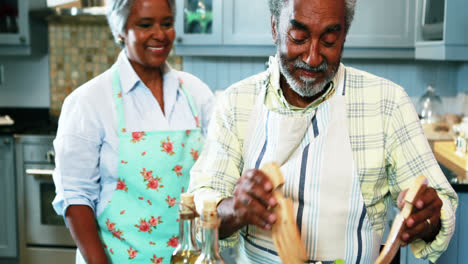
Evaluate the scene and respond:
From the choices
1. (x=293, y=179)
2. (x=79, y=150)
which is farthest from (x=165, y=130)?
(x=293, y=179)

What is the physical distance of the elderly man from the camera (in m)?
1.08

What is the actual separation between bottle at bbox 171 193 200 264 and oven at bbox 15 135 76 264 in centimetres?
239

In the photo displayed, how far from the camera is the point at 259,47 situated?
317 centimetres

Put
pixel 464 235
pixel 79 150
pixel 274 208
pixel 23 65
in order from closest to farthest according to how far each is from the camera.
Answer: pixel 274 208 < pixel 79 150 < pixel 464 235 < pixel 23 65

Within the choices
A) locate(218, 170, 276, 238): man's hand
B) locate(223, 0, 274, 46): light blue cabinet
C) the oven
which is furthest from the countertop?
locate(218, 170, 276, 238): man's hand

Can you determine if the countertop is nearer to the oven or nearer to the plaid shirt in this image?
the oven

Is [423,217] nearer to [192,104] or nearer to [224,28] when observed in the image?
[192,104]

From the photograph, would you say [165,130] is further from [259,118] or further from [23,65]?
[23,65]

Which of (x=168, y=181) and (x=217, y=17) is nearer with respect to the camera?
(x=168, y=181)

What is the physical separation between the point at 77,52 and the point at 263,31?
130 centimetres

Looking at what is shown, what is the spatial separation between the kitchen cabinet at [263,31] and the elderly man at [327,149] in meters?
1.96

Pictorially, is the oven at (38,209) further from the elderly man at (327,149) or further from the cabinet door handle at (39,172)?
the elderly man at (327,149)

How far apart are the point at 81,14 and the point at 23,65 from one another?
0.75m

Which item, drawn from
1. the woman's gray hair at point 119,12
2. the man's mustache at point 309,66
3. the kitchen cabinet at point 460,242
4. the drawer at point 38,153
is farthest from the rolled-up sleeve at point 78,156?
the drawer at point 38,153
